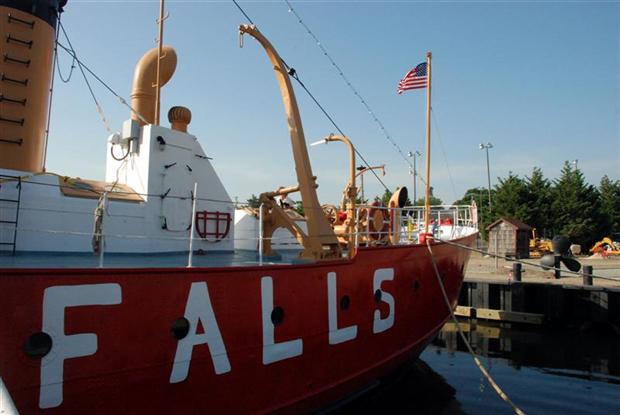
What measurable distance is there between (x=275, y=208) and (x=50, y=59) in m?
4.46

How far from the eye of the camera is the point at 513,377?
10594 mm

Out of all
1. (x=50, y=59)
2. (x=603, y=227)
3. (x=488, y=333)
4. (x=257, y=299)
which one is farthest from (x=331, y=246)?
(x=603, y=227)

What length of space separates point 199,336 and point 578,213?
43637 mm

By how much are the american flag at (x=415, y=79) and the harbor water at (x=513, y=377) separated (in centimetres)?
667

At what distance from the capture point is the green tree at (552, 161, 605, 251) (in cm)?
4009

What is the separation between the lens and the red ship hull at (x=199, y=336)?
4.13m

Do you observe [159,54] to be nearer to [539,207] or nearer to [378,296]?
[378,296]

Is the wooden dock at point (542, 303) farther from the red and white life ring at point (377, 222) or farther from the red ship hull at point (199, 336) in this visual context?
the red ship hull at point (199, 336)

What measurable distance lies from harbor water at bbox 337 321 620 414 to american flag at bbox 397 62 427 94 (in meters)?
6.67

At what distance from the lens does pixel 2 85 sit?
669 cm

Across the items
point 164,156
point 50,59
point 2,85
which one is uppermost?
point 50,59

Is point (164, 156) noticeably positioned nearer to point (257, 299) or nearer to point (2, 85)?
point (2, 85)

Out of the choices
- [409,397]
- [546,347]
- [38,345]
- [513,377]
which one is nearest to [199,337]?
[38,345]

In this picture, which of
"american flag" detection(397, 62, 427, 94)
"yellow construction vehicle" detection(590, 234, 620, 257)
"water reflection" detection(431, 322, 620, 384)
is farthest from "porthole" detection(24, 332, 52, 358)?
"yellow construction vehicle" detection(590, 234, 620, 257)
